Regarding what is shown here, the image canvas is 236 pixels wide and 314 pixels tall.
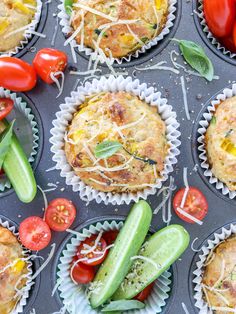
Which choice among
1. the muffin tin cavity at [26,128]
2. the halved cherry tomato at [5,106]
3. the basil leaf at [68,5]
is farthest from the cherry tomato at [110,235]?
the basil leaf at [68,5]

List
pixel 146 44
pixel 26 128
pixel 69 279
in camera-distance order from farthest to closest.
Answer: pixel 26 128
pixel 69 279
pixel 146 44

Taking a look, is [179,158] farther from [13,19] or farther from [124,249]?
[13,19]

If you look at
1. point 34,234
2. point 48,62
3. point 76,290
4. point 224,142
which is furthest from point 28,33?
point 76,290

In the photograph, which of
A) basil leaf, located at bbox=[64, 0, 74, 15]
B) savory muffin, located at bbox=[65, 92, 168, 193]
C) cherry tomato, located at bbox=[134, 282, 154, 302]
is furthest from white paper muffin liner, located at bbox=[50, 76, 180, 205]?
cherry tomato, located at bbox=[134, 282, 154, 302]

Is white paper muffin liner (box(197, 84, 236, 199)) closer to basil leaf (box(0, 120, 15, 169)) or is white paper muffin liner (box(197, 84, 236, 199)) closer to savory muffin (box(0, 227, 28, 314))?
basil leaf (box(0, 120, 15, 169))

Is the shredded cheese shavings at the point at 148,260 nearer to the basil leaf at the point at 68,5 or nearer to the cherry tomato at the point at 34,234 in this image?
the cherry tomato at the point at 34,234

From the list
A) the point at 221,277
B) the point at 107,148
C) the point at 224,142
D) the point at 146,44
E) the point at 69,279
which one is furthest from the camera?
the point at 69,279

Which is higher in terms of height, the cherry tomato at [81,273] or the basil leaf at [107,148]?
the basil leaf at [107,148]
